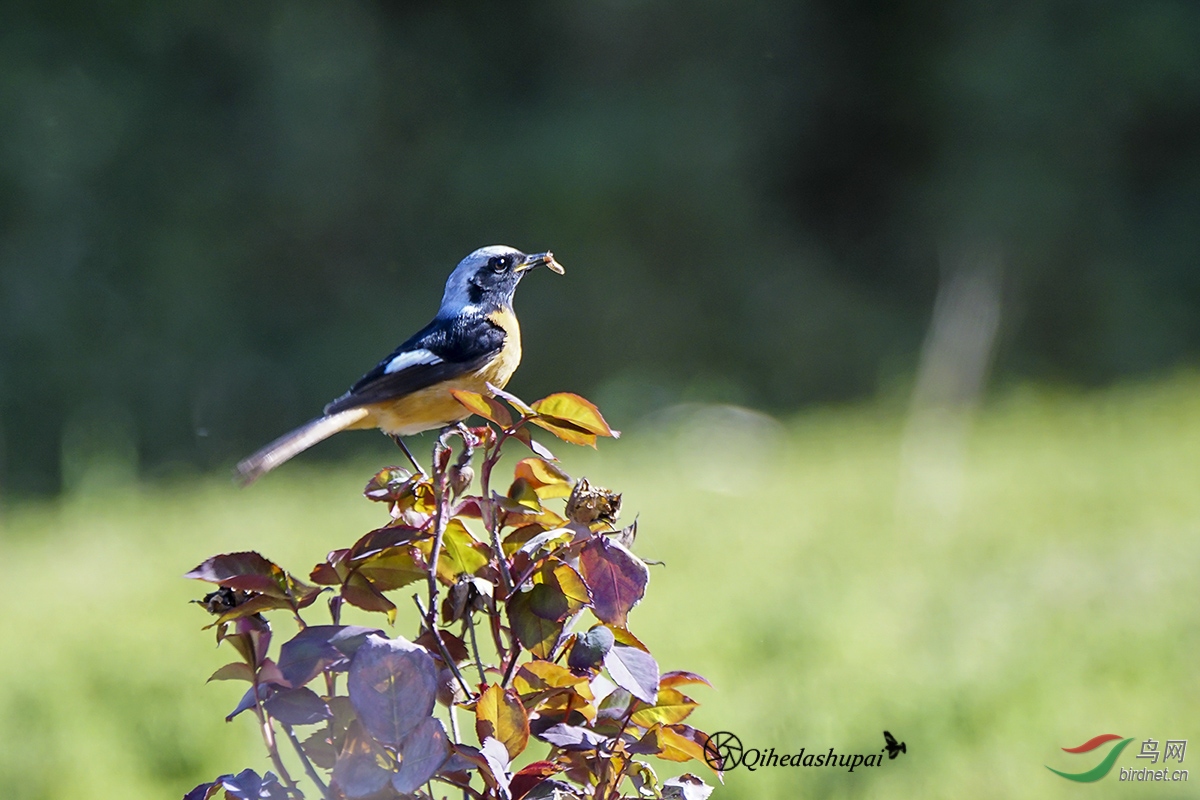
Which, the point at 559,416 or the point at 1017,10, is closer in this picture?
the point at 559,416

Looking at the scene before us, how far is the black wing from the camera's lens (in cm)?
239

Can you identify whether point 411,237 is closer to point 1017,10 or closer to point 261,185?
point 261,185

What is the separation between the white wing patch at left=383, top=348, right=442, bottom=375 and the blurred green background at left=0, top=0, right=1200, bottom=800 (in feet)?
5.41

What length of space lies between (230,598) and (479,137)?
9.63 metres

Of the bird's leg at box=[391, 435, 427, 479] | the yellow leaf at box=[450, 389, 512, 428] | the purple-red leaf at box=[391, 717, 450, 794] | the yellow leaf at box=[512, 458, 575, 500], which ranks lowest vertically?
the purple-red leaf at box=[391, 717, 450, 794]

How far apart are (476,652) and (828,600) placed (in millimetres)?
2891

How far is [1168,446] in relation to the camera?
598cm

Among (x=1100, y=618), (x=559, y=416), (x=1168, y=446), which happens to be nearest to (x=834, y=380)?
(x=1168, y=446)

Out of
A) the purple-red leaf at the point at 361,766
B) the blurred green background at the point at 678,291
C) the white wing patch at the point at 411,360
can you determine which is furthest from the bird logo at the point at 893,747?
the purple-red leaf at the point at 361,766

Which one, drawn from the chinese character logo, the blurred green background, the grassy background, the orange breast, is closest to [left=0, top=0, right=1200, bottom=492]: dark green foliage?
the blurred green background

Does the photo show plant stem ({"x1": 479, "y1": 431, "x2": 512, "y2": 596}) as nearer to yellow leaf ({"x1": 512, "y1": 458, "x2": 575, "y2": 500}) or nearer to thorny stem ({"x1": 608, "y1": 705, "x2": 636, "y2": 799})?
yellow leaf ({"x1": 512, "y1": 458, "x2": 575, "y2": 500})

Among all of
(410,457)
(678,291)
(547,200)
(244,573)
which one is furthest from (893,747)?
(547,200)

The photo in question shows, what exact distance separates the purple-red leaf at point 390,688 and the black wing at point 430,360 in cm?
116

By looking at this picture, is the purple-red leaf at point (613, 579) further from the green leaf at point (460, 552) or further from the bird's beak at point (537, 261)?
the bird's beak at point (537, 261)
